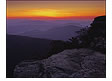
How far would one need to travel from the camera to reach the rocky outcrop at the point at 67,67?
427 cm

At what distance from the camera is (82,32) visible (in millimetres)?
4754

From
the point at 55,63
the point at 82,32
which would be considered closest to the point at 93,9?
the point at 82,32

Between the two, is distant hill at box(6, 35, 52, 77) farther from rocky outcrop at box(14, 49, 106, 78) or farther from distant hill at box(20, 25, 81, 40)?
rocky outcrop at box(14, 49, 106, 78)

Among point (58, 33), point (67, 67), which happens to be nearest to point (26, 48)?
point (58, 33)

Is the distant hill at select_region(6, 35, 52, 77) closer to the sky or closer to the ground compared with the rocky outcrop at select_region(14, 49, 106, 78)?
closer to the sky

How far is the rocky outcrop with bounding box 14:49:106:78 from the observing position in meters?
4.27

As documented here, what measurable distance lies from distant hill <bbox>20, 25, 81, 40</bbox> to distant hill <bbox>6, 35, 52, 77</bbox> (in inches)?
4.4

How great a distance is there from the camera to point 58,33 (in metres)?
4.78

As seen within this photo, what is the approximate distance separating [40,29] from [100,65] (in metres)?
1.40

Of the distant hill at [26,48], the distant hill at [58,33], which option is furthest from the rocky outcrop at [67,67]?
the distant hill at [58,33]

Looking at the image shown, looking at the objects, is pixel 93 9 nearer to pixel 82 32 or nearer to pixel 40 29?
pixel 82 32

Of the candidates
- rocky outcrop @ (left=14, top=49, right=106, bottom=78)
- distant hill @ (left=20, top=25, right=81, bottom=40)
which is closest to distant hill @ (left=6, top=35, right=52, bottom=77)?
distant hill @ (left=20, top=25, right=81, bottom=40)

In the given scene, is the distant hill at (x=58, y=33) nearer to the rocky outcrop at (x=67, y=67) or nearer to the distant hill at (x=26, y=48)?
the distant hill at (x=26, y=48)

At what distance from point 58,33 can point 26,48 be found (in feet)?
2.34
